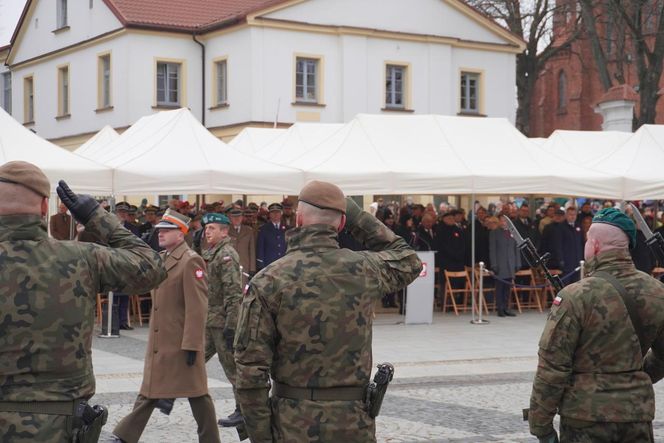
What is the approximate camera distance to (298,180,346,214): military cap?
16.6 feet

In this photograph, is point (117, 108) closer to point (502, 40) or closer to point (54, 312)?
point (502, 40)

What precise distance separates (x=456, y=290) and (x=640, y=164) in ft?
14.5

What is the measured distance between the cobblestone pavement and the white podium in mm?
777

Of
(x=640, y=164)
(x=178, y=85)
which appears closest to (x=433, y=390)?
(x=640, y=164)

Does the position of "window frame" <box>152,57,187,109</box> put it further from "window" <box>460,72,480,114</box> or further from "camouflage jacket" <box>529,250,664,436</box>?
"camouflage jacket" <box>529,250,664,436</box>

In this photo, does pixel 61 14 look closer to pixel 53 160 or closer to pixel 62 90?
pixel 62 90

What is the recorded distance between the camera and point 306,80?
126ft

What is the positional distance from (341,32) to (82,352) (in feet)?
114

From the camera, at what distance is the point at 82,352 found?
15.5 feet

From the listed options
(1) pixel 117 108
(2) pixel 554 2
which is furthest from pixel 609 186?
(2) pixel 554 2

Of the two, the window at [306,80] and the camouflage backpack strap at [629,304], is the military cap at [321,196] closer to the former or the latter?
the camouflage backpack strap at [629,304]

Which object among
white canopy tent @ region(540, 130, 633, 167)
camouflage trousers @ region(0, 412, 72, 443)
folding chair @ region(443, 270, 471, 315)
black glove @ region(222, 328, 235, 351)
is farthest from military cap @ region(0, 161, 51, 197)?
white canopy tent @ region(540, 130, 633, 167)

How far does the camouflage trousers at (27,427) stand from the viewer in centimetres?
453

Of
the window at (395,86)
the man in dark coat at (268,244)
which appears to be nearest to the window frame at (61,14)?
the window at (395,86)
